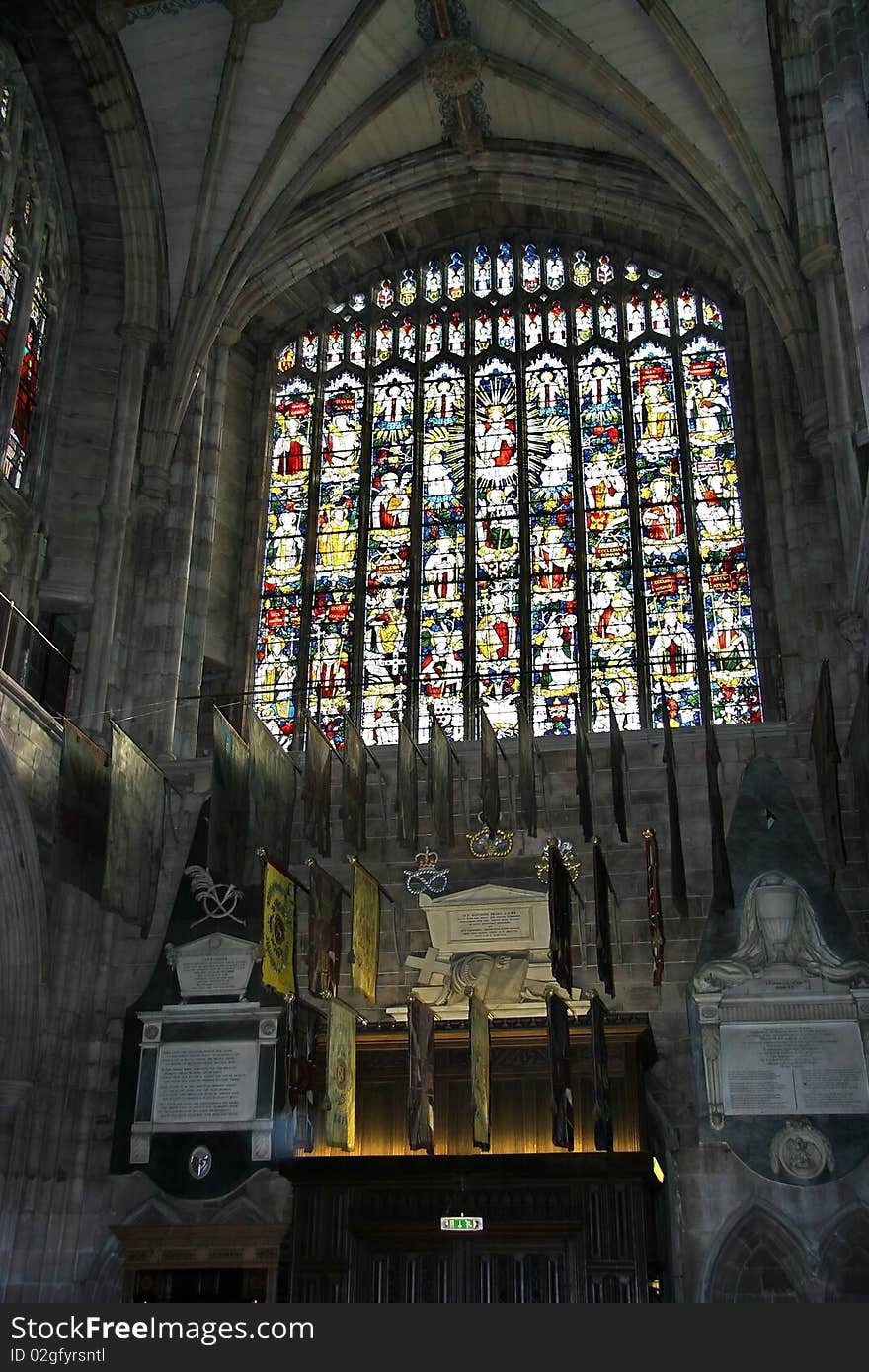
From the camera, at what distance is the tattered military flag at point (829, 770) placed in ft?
38.8

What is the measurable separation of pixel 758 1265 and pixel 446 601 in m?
8.24

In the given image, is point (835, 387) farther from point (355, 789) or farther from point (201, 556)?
point (201, 556)

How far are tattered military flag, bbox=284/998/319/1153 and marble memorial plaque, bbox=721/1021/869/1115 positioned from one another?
12.6 feet

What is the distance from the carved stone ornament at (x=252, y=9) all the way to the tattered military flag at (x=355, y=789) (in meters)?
8.68

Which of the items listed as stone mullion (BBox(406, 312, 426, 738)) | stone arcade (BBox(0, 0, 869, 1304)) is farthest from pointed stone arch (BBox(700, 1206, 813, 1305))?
stone mullion (BBox(406, 312, 426, 738))

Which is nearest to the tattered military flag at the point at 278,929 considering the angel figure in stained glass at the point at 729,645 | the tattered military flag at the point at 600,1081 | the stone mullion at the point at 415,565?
the tattered military flag at the point at 600,1081

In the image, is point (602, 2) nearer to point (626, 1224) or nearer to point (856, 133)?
point (856, 133)

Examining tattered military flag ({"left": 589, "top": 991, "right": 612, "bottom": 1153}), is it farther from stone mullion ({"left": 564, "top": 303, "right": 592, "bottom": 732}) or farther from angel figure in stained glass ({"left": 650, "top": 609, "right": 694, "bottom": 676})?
angel figure in stained glass ({"left": 650, "top": 609, "right": 694, "bottom": 676})

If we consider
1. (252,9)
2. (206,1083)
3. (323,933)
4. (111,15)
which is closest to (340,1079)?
(323,933)

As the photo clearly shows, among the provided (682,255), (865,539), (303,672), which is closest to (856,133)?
(865,539)

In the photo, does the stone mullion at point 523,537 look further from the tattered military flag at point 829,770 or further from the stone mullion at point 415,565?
the tattered military flag at point 829,770

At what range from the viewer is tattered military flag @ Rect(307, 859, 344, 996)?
12.6 metres

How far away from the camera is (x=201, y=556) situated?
16.6 meters

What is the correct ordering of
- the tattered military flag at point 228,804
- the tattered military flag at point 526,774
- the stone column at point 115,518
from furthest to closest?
the stone column at point 115,518 < the tattered military flag at point 526,774 < the tattered military flag at point 228,804
